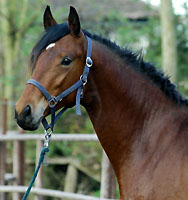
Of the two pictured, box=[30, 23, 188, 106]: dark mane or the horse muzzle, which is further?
box=[30, 23, 188, 106]: dark mane

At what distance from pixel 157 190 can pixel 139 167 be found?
0.63 ft

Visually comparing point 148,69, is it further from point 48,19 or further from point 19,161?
point 19,161

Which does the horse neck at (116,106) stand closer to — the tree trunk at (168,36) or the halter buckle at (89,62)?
the halter buckle at (89,62)

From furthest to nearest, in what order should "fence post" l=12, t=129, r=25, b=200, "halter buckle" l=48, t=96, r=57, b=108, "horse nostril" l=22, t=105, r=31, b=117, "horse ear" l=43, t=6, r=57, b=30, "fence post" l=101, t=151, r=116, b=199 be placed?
1. "fence post" l=12, t=129, r=25, b=200
2. "fence post" l=101, t=151, r=116, b=199
3. "horse ear" l=43, t=6, r=57, b=30
4. "halter buckle" l=48, t=96, r=57, b=108
5. "horse nostril" l=22, t=105, r=31, b=117

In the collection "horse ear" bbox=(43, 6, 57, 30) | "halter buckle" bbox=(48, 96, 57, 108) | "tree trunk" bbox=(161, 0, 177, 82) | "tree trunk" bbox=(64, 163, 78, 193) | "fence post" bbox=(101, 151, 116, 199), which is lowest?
"tree trunk" bbox=(64, 163, 78, 193)

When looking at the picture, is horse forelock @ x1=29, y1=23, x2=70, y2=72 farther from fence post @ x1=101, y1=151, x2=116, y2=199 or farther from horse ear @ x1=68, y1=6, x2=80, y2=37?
fence post @ x1=101, y1=151, x2=116, y2=199

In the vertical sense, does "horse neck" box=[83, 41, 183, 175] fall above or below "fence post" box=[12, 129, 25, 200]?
above

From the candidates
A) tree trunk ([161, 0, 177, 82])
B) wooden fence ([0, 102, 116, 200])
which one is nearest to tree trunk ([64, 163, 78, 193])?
wooden fence ([0, 102, 116, 200])

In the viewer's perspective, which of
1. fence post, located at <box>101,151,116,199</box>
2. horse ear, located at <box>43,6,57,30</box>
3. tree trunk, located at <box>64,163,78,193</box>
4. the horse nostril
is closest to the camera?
the horse nostril

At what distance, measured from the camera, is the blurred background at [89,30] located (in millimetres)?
7191

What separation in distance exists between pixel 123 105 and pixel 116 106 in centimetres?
5

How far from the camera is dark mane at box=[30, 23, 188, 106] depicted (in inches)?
98.8

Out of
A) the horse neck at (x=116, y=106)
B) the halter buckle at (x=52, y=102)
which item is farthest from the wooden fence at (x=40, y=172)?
the halter buckle at (x=52, y=102)

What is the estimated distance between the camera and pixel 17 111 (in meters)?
2.32
